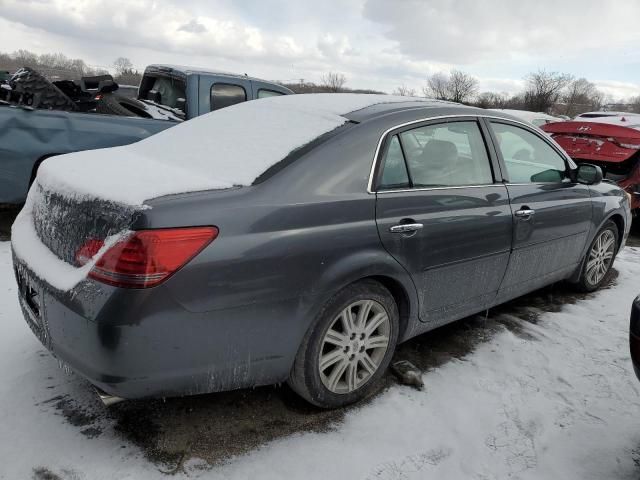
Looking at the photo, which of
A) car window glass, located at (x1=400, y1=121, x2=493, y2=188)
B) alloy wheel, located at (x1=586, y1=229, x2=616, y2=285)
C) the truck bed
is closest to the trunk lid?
car window glass, located at (x1=400, y1=121, x2=493, y2=188)

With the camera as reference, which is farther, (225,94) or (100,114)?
(225,94)

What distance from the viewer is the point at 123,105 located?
5.94 metres

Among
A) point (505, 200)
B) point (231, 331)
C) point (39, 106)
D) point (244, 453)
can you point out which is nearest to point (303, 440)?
point (244, 453)

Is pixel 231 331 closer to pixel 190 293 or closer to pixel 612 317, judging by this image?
pixel 190 293

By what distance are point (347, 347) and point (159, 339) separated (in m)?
0.97

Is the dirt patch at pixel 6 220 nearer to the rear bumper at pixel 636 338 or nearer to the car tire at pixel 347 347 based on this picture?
the car tire at pixel 347 347

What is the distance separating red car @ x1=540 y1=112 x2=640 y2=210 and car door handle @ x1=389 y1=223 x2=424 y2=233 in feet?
15.7

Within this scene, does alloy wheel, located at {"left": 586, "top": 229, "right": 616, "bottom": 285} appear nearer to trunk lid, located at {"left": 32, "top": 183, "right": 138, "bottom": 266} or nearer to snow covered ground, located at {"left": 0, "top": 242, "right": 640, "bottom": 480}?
snow covered ground, located at {"left": 0, "top": 242, "right": 640, "bottom": 480}

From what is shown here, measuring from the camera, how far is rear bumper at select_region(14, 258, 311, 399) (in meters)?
1.94

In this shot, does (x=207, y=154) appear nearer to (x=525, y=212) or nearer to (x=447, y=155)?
(x=447, y=155)

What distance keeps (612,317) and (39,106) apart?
223 inches

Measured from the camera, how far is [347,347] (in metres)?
2.59

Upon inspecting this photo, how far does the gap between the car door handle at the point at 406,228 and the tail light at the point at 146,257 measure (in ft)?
3.36

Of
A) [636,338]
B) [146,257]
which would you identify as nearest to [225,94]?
[146,257]
